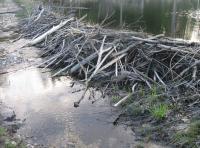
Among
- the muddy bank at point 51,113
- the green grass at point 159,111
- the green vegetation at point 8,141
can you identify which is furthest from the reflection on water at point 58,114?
the green grass at point 159,111

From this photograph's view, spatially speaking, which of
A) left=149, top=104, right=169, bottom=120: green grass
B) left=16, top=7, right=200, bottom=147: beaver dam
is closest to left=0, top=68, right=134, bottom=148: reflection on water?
left=16, top=7, right=200, bottom=147: beaver dam

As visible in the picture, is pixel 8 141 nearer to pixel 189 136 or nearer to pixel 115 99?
pixel 189 136

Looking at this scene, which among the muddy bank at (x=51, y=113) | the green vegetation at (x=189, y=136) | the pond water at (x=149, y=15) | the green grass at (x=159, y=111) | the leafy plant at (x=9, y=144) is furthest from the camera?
the pond water at (x=149, y=15)

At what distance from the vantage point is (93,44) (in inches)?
610

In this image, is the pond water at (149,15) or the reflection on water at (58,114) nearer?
the reflection on water at (58,114)

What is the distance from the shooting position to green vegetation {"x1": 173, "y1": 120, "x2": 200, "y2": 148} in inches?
345

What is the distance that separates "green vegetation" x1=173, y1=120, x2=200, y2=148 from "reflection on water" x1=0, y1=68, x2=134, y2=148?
1252 mm

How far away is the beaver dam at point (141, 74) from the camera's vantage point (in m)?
9.97

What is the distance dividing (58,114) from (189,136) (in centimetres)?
432

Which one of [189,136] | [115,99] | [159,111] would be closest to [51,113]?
[115,99]

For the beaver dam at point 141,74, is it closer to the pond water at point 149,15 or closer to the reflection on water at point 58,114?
the reflection on water at point 58,114

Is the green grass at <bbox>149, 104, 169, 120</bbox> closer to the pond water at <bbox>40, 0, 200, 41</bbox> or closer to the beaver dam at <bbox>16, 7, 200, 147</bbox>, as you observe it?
the beaver dam at <bbox>16, 7, 200, 147</bbox>

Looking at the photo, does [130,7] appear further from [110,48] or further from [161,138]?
[161,138]

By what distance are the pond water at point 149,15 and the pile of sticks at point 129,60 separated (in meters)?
6.89
